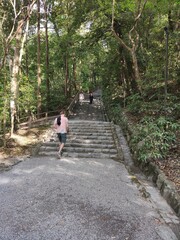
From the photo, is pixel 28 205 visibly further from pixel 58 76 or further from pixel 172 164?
pixel 58 76

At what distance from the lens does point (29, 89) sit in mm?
12070

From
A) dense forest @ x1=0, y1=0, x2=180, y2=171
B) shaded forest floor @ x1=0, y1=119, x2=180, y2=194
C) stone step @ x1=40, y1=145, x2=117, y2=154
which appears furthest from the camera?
stone step @ x1=40, y1=145, x2=117, y2=154

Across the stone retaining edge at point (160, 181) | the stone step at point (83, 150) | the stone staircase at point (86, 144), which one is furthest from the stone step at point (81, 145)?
the stone retaining edge at point (160, 181)

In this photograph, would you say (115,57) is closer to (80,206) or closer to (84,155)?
(84,155)

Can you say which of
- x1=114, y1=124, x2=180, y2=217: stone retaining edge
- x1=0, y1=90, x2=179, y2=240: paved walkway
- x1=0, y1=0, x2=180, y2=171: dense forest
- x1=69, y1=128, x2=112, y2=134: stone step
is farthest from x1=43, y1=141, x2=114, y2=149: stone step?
x1=0, y1=90, x2=179, y2=240: paved walkway

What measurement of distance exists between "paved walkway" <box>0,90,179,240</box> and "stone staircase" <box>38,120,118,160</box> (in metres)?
1.63

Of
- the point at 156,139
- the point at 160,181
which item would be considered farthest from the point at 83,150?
the point at 160,181

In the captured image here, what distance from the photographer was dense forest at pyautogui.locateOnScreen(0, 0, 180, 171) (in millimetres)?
8320

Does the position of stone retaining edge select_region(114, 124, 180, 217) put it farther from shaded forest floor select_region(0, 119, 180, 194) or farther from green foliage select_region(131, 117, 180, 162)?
green foliage select_region(131, 117, 180, 162)

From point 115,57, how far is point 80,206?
14.6 metres

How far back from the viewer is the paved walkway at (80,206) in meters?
3.60

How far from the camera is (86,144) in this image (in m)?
9.45

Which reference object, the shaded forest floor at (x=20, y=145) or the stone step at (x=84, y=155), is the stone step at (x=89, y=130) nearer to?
the shaded forest floor at (x=20, y=145)

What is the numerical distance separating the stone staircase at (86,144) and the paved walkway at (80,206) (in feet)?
5.34
